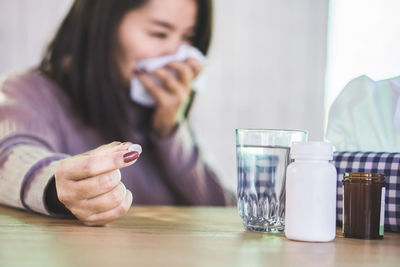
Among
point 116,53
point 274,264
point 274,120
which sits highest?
point 116,53

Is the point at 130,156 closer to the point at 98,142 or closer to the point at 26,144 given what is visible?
the point at 26,144

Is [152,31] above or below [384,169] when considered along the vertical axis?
above

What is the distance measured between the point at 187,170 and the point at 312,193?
1.38m

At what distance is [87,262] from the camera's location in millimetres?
485

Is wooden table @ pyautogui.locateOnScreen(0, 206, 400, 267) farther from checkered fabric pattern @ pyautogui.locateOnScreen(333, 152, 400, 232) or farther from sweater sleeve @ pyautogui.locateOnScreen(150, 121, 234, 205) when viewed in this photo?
sweater sleeve @ pyautogui.locateOnScreen(150, 121, 234, 205)

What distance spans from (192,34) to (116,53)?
0.33m

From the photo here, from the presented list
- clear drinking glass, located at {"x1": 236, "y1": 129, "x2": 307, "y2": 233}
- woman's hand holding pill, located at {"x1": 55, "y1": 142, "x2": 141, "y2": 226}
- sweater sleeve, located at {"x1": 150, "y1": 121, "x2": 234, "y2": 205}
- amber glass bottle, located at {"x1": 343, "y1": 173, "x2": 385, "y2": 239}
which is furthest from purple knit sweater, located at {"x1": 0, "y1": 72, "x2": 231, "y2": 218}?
amber glass bottle, located at {"x1": 343, "y1": 173, "x2": 385, "y2": 239}

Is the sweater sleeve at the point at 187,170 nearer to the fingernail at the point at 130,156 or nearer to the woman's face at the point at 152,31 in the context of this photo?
the woman's face at the point at 152,31

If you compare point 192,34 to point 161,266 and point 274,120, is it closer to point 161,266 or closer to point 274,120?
point 274,120

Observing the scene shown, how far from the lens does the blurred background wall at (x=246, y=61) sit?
7.01 feet

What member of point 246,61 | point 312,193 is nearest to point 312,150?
point 312,193

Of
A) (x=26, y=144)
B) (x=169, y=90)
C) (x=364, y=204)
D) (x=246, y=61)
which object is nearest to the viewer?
(x=364, y=204)

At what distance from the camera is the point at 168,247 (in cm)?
58

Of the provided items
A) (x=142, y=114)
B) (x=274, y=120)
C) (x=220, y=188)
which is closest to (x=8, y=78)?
(x=142, y=114)
